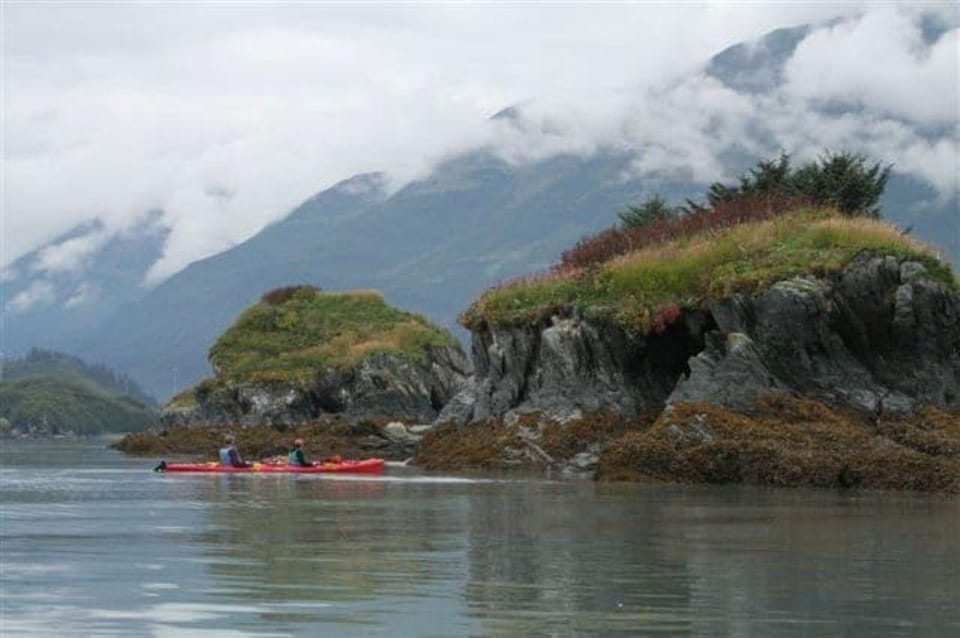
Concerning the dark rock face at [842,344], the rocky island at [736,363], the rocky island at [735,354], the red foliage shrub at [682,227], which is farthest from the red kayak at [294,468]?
the red foliage shrub at [682,227]

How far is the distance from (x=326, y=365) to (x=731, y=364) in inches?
1778

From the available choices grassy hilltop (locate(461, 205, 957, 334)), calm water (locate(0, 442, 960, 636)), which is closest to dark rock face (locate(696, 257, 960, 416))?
grassy hilltop (locate(461, 205, 957, 334))

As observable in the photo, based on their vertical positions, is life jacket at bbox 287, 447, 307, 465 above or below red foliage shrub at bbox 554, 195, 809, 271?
below

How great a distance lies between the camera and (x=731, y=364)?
154ft

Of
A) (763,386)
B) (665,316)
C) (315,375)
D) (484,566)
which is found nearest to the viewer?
(484,566)

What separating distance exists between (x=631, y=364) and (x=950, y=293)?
994cm

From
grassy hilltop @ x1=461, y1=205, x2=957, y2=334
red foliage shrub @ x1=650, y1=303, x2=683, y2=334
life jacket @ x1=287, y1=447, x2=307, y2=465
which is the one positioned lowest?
life jacket @ x1=287, y1=447, x2=307, y2=465

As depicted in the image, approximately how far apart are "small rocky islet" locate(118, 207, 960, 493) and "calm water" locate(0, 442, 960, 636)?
6.24m

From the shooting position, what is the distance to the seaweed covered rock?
86.1m

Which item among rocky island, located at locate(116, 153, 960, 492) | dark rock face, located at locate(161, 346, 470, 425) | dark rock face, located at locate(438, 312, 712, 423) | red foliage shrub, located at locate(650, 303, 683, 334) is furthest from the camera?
dark rock face, located at locate(161, 346, 470, 425)

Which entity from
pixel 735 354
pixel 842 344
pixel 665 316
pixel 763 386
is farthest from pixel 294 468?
pixel 842 344

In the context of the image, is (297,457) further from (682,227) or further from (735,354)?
(682,227)

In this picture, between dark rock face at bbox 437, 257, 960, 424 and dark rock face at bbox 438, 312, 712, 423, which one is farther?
dark rock face at bbox 438, 312, 712, 423

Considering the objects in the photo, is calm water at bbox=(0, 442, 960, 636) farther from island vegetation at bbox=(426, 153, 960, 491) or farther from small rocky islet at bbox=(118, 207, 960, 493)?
Result: small rocky islet at bbox=(118, 207, 960, 493)
